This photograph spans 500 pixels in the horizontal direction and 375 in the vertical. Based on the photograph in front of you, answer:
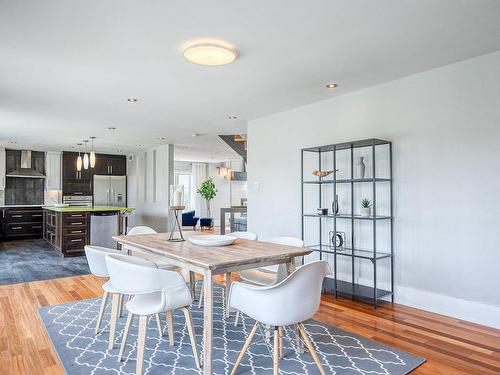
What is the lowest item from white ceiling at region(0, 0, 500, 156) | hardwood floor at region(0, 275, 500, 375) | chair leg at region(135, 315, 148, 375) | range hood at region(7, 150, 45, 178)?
hardwood floor at region(0, 275, 500, 375)

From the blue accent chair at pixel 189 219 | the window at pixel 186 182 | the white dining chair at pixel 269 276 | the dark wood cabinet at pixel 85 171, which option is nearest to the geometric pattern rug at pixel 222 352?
the white dining chair at pixel 269 276

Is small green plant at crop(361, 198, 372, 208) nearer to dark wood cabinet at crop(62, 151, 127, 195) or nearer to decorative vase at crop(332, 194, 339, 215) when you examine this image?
decorative vase at crop(332, 194, 339, 215)

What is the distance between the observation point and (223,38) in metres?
2.65

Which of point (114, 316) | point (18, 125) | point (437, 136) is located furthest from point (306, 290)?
point (18, 125)

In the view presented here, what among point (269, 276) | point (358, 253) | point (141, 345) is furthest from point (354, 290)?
point (141, 345)

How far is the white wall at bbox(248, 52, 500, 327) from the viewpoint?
3.03 metres

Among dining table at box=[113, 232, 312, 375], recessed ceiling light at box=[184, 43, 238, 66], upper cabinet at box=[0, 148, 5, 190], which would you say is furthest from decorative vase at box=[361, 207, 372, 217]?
upper cabinet at box=[0, 148, 5, 190]

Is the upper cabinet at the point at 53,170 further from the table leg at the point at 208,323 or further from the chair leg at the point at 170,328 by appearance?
the table leg at the point at 208,323

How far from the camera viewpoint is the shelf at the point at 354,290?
361cm

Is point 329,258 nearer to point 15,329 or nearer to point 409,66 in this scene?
point 409,66

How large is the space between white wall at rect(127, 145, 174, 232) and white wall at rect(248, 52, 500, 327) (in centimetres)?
523

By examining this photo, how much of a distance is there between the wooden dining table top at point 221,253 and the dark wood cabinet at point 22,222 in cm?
734

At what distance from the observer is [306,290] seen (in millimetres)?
1971

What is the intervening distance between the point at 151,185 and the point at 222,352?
7149 mm
